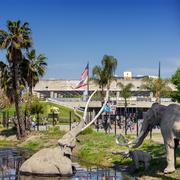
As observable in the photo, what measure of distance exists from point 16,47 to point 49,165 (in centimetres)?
1667

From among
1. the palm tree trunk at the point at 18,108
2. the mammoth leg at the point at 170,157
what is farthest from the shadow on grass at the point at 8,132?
the mammoth leg at the point at 170,157

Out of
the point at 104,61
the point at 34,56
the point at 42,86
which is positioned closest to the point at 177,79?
the point at 34,56

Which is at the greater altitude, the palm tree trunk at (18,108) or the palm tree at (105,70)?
the palm tree at (105,70)

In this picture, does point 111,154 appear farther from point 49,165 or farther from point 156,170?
point 49,165

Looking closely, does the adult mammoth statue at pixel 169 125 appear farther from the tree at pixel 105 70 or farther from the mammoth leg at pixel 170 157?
the tree at pixel 105 70

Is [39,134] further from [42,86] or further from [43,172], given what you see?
[42,86]

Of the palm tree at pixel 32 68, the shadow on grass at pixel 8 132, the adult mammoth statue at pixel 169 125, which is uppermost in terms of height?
the palm tree at pixel 32 68

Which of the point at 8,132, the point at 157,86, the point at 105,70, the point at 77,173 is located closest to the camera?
the point at 77,173

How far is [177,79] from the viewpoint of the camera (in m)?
43.0

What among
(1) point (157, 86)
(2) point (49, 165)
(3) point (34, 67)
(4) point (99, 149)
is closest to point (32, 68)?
(3) point (34, 67)

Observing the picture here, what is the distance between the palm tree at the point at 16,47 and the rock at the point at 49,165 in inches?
639

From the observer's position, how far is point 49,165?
19953 mm

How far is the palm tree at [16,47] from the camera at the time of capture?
35.4 meters

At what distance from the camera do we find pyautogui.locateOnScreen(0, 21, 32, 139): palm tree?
35406 millimetres
